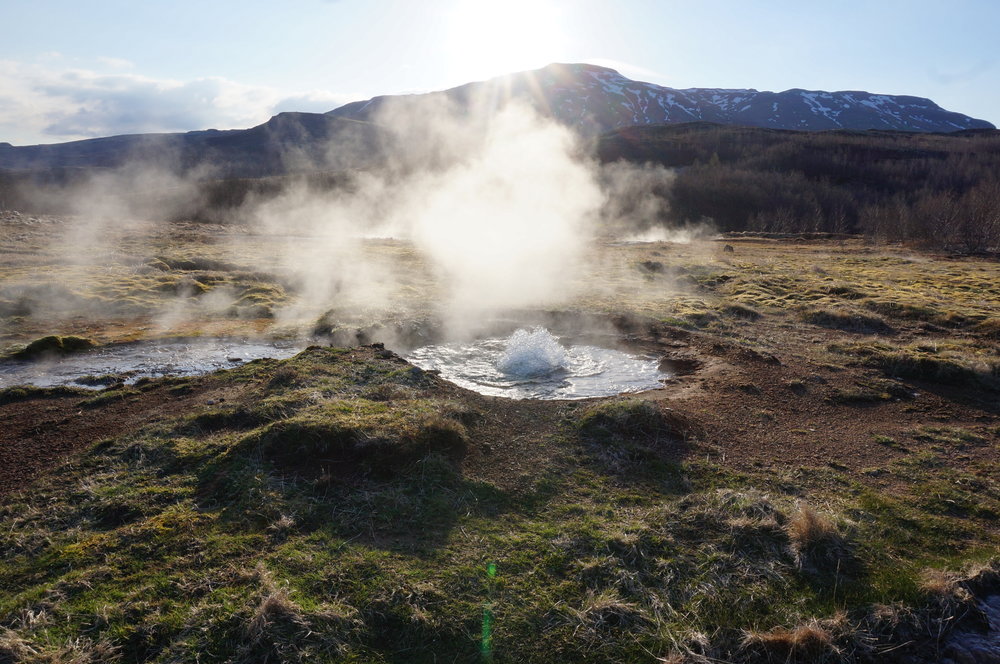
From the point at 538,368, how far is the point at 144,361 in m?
9.06

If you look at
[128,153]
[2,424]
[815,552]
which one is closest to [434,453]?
[815,552]

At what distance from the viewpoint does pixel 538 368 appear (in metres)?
11.5

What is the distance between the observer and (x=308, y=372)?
9.67m

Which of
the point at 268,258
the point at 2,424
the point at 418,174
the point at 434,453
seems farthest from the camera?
the point at 418,174

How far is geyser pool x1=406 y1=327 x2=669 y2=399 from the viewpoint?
10539mm

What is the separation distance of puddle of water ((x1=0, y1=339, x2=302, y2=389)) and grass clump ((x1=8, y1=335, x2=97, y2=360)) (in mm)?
316

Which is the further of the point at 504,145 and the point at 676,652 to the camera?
the point at 504,145

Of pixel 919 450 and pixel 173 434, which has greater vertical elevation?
pixel 173 434

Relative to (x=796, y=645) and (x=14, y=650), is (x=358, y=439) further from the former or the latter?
(x=796, y=645)

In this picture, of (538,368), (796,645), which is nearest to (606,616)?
(796,645)

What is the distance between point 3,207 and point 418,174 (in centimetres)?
4031

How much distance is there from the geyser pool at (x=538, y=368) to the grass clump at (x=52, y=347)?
797 cm

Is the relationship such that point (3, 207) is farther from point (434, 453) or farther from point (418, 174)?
point (434, 453)

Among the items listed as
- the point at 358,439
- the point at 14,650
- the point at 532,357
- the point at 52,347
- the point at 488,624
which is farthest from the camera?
the point at 52,347
